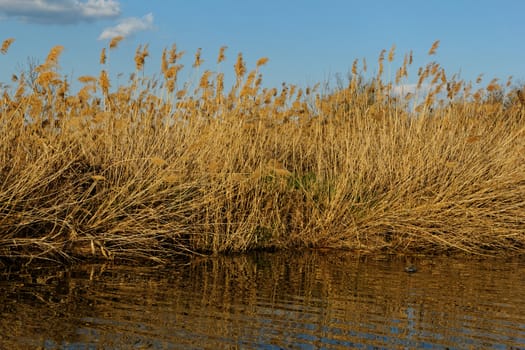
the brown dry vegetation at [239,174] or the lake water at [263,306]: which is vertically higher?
the brown dry vegetation at [239,174]

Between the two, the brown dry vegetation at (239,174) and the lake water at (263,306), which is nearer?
the lake water at (263,306)

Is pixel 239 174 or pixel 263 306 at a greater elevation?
pixel 239 174

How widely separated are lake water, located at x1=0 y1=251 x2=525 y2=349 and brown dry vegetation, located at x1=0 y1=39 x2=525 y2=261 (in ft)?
1.30

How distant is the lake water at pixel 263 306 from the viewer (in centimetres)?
369

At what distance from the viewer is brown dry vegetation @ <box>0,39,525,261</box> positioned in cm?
586

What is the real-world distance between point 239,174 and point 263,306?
2262 millimetres

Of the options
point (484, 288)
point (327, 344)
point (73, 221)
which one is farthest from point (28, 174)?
point (484, 288)

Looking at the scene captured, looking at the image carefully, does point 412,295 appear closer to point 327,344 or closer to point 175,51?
point 327,344

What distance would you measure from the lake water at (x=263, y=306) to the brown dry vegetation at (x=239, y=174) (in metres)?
0.40

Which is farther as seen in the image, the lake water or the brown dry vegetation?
the brown dry vegetation

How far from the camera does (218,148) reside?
6934 millimetres

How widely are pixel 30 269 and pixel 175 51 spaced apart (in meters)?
2.75

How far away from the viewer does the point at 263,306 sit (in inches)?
177

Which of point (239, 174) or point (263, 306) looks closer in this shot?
point (263, 306)
